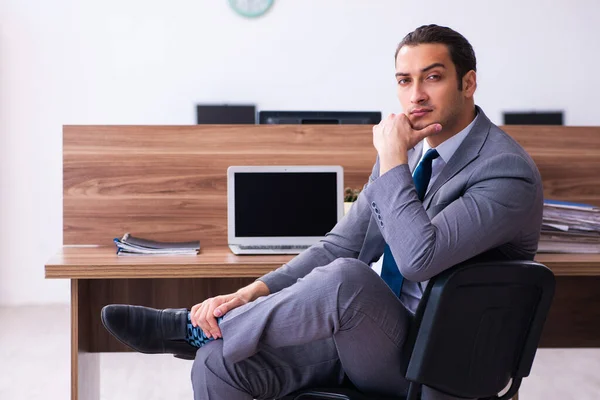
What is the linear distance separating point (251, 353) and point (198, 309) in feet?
0.62

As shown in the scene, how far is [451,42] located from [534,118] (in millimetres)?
4140

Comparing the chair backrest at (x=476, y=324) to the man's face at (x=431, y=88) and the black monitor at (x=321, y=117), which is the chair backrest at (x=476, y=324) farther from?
the black monitor at (x=321, y=117)

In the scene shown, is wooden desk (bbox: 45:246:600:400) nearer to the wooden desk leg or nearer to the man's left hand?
the wooden desk leg

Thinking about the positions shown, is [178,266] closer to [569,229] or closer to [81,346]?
[81,346]

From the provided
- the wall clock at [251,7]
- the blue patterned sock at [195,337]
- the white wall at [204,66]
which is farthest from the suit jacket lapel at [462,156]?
the wall clock at [251,7]

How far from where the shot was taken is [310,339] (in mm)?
1480

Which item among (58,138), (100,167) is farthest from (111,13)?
(100,167)

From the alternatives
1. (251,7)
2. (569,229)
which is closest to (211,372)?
(569,229)

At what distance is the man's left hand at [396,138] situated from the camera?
1.62 meters

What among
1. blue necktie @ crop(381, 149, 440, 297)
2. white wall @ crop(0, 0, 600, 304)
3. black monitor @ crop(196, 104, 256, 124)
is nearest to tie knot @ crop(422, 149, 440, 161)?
blue necktie @ crop(381, 149, 440, 297)

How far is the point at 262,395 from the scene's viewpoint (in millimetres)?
1634

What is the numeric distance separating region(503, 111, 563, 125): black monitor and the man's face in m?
4.07

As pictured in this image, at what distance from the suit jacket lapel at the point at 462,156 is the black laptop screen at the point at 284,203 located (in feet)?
2.52

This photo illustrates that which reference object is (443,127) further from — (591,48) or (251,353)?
(591,48)
